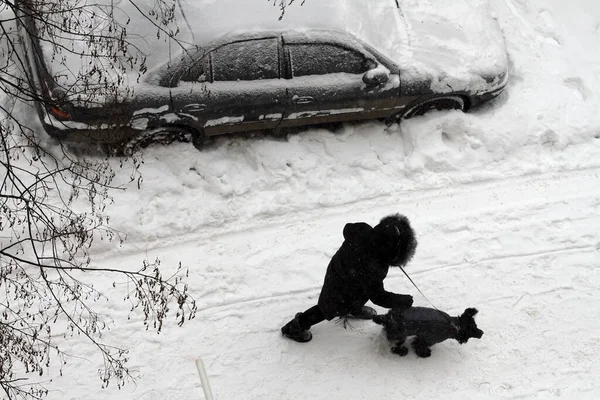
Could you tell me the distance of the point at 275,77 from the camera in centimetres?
624

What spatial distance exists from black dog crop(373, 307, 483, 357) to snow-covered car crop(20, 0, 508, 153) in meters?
2.41

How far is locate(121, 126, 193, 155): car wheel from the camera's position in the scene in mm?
6316

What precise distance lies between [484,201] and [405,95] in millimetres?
1449

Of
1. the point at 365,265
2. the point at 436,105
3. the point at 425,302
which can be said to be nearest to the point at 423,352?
the point at 425,302

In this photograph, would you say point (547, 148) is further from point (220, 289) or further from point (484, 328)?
point (220, 289)

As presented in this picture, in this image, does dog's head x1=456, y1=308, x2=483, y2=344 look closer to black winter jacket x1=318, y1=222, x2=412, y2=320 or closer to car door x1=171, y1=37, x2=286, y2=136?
black winter jacket x1=318, y1=222, x2=412, y2=320

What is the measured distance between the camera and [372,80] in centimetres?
633

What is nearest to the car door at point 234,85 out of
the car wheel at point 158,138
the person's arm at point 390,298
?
the car wheel at point 158,138

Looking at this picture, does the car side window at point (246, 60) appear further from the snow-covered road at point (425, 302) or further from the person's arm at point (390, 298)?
the person's arm at point (390, 298)

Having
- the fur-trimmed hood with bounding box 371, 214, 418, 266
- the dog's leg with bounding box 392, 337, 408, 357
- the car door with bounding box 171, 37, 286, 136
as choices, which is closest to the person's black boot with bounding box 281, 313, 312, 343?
the dog's leg with bounding box 392, 337, 408, 357

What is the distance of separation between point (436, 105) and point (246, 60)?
2307mm

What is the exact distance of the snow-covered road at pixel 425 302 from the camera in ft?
18.1

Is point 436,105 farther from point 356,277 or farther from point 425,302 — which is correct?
point 356,277

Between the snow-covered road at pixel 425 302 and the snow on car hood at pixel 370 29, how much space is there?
1.37 m
